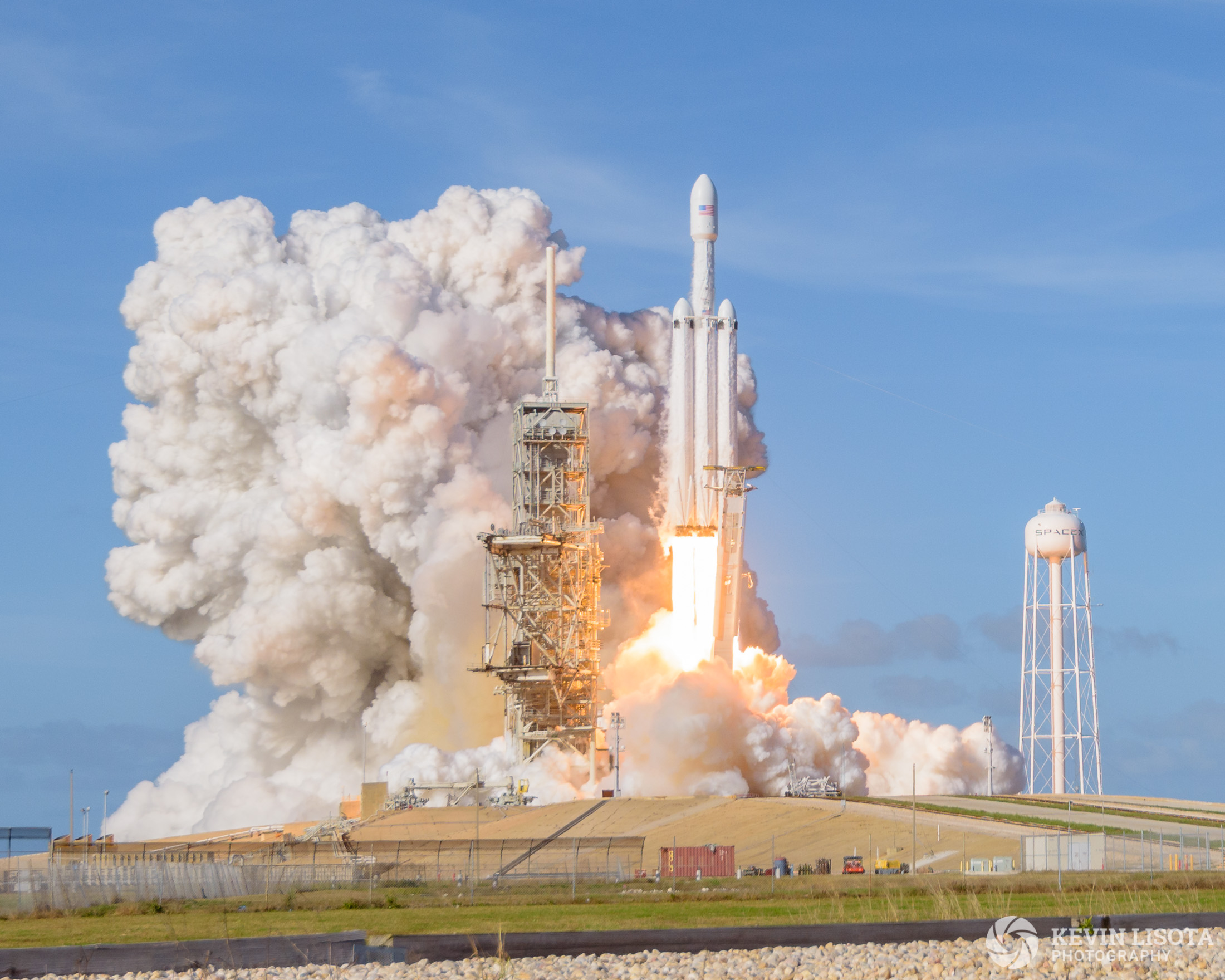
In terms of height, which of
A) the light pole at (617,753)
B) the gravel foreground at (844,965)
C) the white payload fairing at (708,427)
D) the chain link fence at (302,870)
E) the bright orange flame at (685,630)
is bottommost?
the gravel foreground at (844,965)

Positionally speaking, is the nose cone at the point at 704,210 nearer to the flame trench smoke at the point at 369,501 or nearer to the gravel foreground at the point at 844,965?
the flame trench smoke at the point at 369,501

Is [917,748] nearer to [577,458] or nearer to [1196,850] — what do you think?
[577,458]

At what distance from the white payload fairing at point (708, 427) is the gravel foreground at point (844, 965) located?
157 ft

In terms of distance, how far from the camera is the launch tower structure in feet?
223

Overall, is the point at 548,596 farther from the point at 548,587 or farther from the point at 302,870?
the point at 302,870

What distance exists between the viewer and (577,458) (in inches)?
2753

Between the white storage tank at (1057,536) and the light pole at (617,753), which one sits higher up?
the white storage tank at (1057,536)

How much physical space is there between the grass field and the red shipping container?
3.94 metres

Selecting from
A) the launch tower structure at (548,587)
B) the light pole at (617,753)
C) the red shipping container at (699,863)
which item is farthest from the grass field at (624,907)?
the launch tower structure at (548,587)

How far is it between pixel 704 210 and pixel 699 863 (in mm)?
31997

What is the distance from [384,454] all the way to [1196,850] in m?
37.8

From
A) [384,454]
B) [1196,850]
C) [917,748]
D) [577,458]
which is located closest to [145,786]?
[384,454]

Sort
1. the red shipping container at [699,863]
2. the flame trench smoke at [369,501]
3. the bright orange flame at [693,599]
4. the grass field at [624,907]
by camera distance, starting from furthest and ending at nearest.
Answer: the flame trench smoke at [369,501]
the bright orange flame at [693,599]
the red shipping container at [699,863]
the grass field at [624,907]

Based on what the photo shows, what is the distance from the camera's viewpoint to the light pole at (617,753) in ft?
204
